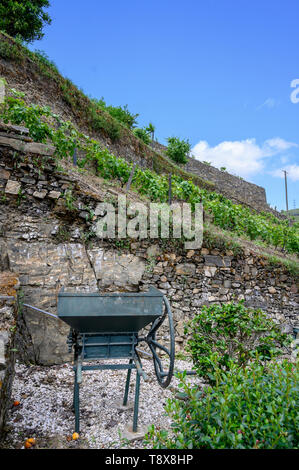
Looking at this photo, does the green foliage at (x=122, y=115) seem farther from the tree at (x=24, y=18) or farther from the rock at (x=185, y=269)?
the rock at (x=185, y=269)

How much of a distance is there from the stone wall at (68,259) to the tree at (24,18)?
10.5 meters

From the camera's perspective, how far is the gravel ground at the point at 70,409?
2.70 metres

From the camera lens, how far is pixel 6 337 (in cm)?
268

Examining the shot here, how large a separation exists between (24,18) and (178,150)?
10.8 meters

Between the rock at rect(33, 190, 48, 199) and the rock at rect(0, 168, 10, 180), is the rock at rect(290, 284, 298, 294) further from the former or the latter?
the rock at rect(0, 168, 10, 180)

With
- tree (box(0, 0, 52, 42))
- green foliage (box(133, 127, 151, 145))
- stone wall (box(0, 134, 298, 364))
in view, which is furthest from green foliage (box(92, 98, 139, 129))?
stone wall (box(0, 134, 298, 364))

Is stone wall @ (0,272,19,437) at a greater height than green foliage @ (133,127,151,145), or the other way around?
green foliage @ (133,127,151,145)

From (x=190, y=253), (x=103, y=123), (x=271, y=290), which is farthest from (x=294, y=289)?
(x=103, y=123)

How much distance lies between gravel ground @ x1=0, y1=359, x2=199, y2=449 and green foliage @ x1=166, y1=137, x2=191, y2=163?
17.1 m

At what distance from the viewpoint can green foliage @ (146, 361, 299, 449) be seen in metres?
1.58

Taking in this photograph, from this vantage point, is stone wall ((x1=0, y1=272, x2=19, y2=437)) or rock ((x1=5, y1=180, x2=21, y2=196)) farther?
rock ((x1=5, y1=180, x2=21, y2=196))

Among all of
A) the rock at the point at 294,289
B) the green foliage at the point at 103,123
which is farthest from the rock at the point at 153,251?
the green foliage at the point at 103,123

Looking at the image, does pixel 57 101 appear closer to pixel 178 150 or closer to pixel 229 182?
pixel 178 150
